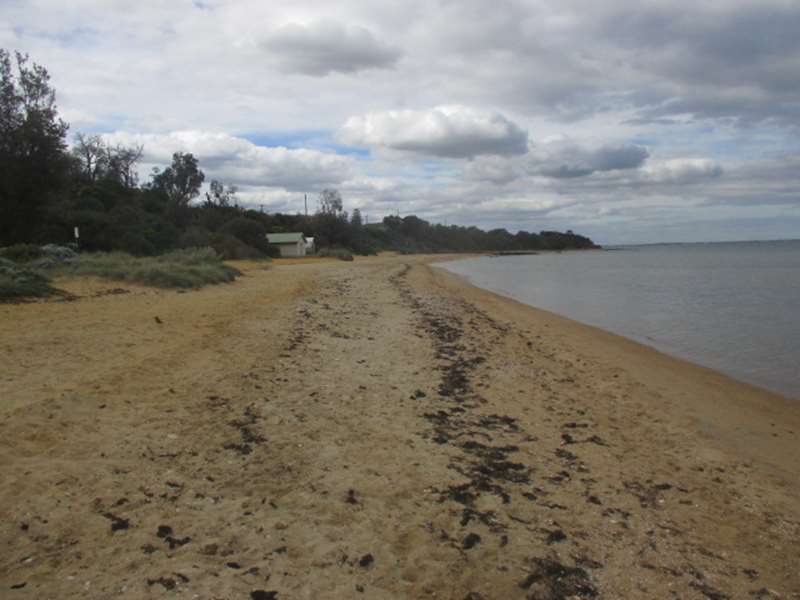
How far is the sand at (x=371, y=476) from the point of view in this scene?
3.14 metres

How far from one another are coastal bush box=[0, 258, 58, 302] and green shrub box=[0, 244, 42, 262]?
484 cm

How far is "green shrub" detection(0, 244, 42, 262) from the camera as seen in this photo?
17859 mm

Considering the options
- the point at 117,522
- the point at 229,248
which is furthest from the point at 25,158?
the point at 117,522

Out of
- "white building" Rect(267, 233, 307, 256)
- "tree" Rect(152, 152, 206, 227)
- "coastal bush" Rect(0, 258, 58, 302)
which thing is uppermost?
"tree" Rect(152, 152, 206, 227)

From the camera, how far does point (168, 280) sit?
17.3 m

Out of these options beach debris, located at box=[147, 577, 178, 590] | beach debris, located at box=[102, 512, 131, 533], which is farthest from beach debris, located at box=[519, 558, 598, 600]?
beach debris, located at box=[102, 512, 131, 533]

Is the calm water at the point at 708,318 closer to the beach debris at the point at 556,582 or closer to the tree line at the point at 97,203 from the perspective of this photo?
the beach debris at the point at 556,582

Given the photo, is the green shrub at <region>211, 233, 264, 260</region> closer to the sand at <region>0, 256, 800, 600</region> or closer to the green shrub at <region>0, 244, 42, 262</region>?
the green shrub at <region>0, 244, 42, 262</region>

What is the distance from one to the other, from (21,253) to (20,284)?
286 inches

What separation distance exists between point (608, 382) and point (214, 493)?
250 inches

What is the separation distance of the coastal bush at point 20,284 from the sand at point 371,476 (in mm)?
3489

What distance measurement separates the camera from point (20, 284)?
1242 cm

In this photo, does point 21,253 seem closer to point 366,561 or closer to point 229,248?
point 366,561

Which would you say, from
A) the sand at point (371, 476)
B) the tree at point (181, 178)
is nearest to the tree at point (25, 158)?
the sand at point (371, 476)
